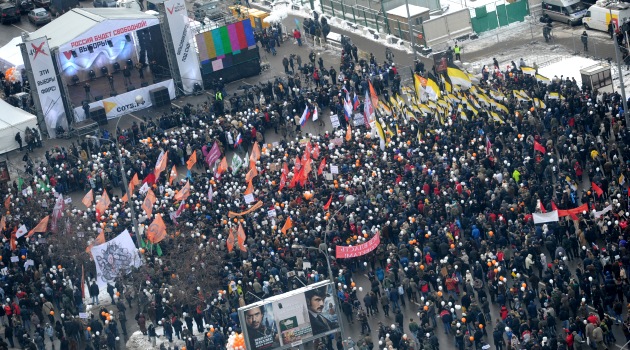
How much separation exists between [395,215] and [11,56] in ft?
110

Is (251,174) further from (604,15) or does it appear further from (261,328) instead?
(604,15)

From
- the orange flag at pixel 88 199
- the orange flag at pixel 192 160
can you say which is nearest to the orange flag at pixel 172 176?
the orange flag at pixel 192 160

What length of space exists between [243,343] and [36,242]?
13232 mm

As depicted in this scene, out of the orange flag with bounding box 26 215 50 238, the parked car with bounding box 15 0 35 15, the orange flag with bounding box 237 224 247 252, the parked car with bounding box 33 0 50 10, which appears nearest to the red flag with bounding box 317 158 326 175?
the orange flag with bounding box 237 224 247 252

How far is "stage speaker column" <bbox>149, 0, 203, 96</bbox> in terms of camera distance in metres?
73.6

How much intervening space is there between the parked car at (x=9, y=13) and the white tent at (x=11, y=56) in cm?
775

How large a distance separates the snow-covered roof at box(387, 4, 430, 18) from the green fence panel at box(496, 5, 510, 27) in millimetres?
3582

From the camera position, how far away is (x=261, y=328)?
45812 mm

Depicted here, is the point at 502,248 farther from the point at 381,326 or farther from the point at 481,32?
the point at 481,32

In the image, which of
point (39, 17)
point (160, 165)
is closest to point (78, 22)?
point (39, 17)

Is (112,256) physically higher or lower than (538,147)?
lower

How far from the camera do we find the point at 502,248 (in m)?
49.8

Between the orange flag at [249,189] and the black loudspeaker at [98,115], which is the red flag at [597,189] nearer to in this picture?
the orange flag at [249,189]

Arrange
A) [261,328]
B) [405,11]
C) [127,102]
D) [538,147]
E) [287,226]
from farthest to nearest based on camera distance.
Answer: [405,11] → [127,102] → [538,147] → [287,226] → [261,328]
